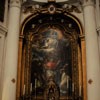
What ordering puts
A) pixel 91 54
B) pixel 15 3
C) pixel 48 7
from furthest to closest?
1. pixel 48 7
2. pixel 15 3
3. pixel 91 54

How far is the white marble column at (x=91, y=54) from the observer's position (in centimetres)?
875

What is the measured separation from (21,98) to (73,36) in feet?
10.4

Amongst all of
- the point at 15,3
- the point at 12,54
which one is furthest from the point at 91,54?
the point at 15,3

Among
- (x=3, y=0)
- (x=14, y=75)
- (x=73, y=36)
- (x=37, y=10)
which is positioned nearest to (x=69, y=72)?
(x=73, y=36)

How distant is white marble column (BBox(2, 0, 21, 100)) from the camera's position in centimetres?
880

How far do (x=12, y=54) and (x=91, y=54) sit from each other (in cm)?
284

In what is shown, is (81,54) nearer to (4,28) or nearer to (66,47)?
(66,47)

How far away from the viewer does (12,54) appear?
9242 millimetres


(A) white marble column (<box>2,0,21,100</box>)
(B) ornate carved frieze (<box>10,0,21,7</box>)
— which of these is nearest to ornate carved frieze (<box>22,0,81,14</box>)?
(B) ornate carved frieze (<box>10,0,21,7</box>)

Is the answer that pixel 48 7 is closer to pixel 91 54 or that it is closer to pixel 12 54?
pixel 12 54

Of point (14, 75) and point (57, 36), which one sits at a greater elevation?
point (57, 36)

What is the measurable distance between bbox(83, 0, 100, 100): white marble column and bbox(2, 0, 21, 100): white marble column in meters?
2.58

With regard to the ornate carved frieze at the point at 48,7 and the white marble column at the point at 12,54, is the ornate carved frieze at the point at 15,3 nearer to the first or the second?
the white marble column at the point at 12,54

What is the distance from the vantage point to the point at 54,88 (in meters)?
9.31
